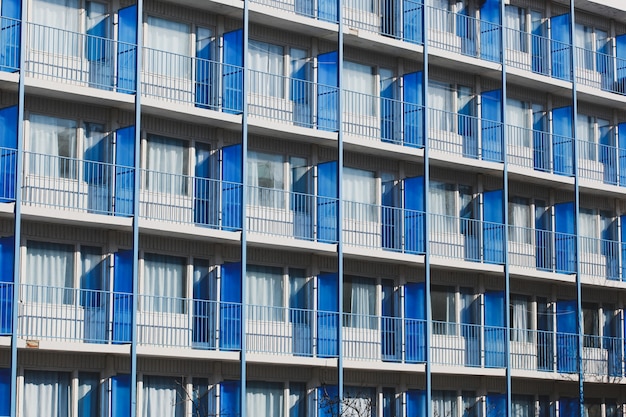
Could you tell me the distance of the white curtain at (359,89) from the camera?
127 feet

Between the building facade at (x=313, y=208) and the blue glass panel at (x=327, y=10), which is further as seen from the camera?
the blue glass panel at (x=327, y=10)

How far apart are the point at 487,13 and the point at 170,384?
14835 mm

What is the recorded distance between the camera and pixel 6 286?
31016mm

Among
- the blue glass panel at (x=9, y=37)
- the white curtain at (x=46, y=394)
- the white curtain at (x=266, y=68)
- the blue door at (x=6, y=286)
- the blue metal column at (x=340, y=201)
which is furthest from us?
the white curtain at (x=266, y=68)

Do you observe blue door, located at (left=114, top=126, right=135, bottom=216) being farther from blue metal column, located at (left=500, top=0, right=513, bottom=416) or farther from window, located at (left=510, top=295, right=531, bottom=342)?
window, located at (left=510, top=295, right=531, bottom=342)

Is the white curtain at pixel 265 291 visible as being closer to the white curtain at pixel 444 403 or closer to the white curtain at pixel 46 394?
the white curtain at pixel 46 394

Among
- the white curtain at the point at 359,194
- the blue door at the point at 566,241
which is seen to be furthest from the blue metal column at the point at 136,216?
the blue door at the point at 566,241

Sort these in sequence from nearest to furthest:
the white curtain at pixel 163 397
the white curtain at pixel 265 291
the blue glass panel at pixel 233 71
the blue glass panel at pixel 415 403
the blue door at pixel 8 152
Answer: the blue door at pixel 8 152 → the white curtain at pixel 163 397 → the blue glass panel at pixel 233 71 → the white curtain at pixel 265 291 → the blue glass panel at pixel 415 403

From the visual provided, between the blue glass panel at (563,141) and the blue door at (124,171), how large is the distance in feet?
47.1

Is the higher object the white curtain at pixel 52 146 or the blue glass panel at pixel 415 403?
the white curtain at pixel 52 146

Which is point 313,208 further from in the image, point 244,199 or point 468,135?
point 468,135

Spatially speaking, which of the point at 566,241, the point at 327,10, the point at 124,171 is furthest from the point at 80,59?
the point at 566,241

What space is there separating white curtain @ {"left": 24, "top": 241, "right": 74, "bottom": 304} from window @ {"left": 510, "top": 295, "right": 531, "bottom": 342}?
14.2 metres

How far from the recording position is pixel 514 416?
41750mm
